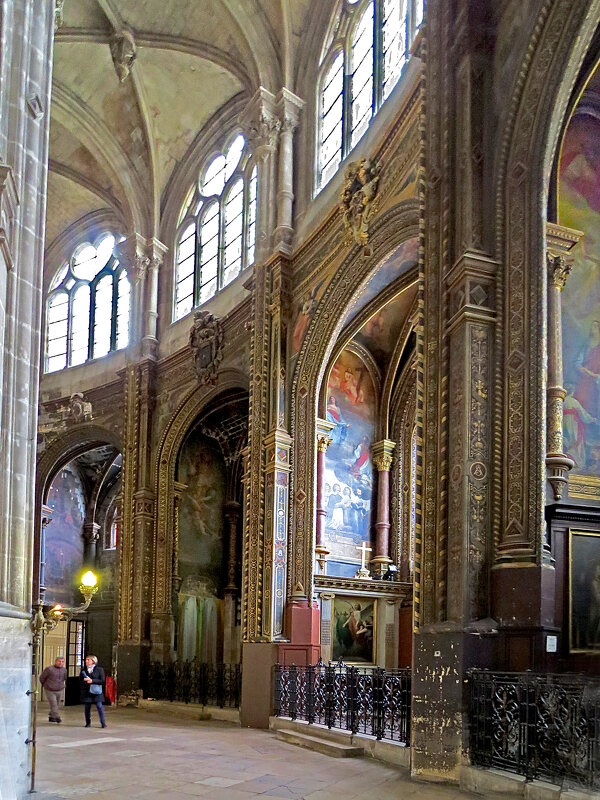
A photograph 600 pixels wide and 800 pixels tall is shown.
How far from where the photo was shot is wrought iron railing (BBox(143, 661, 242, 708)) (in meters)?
18.7

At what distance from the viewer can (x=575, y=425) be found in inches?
408

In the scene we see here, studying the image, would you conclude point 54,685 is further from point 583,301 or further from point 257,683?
point 583,301

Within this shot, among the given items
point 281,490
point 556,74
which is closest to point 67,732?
point 281,490

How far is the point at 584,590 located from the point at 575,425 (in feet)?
6.12

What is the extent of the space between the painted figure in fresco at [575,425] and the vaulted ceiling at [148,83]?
413 inches

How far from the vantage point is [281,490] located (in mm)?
16188

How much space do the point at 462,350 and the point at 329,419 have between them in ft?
27.5

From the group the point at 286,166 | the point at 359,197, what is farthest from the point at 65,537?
the point at 359,197

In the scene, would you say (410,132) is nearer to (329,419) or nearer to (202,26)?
(329,419)

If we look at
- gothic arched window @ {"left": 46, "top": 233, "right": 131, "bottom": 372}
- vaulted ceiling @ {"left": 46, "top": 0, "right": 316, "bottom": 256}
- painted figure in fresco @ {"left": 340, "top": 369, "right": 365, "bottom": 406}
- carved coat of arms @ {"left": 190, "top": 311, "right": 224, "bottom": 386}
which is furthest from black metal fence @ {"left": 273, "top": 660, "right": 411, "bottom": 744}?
gothic arched window @ {"left": 46, "top": 233, "right": 131, "bottom": 372}

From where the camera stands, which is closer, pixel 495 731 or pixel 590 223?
pixel 495 731

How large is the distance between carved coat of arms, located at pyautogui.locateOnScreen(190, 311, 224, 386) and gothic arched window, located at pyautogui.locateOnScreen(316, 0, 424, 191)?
4414 millimetres

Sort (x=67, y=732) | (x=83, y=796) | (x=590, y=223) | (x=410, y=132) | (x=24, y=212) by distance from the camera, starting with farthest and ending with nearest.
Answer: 1. (x=67, y=732)
2. (x=410, y=132)
3. (x=590, y=223)
4. (x=24, y=212)
5. (x=83, y=796)

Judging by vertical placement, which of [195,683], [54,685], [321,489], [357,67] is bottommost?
[195,683]
